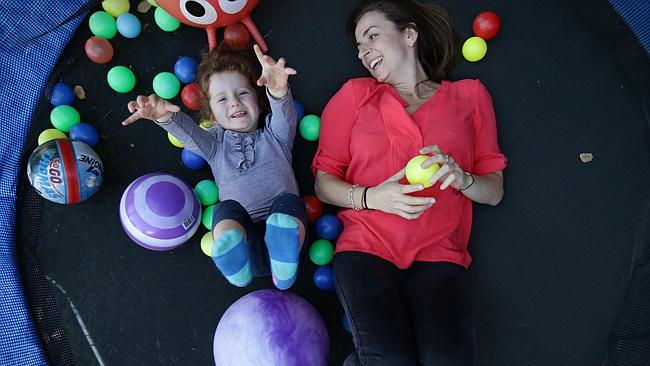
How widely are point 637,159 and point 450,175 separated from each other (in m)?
0.93

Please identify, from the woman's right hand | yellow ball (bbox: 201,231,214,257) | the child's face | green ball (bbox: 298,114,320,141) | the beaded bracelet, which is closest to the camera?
the woman's right hand

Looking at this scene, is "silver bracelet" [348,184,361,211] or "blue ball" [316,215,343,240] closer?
"silver bracelet" [348,184,361,211]

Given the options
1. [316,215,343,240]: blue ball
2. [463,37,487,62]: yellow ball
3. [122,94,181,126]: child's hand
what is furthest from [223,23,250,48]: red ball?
[463,37,487,62]: yellow ball

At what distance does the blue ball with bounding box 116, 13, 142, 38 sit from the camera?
79.1 inches

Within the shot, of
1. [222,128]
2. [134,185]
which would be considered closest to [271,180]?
[222,128]

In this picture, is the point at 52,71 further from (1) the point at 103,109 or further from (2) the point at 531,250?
(2) the point at 531,250

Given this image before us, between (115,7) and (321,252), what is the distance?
122 cm

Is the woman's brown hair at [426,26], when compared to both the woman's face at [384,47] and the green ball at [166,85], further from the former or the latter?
the green ball at [166,85]

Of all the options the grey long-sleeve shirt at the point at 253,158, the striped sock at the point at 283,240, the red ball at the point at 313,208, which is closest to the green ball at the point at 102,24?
the grey long-sleeve shirt at the point at 253,158

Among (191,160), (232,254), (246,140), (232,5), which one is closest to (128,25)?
(232,5)

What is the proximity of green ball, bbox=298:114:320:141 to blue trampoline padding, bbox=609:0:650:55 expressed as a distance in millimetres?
1164

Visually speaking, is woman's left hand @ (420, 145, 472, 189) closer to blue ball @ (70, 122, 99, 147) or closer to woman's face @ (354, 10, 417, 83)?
woman's face @ (354, 10, 417, 83)

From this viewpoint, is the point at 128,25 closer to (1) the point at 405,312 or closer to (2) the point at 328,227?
(2) the point at 328,227

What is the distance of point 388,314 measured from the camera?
1.54 meters
